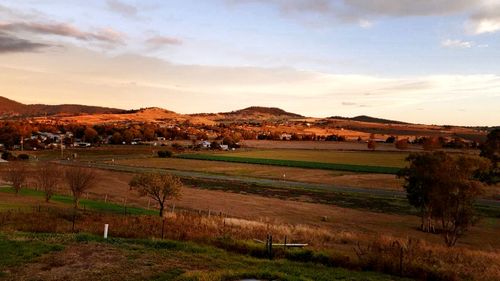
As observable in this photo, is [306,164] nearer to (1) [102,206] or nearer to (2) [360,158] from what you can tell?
(2) [360,158]

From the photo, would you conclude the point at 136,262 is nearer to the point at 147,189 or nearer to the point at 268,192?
the point at 147,189

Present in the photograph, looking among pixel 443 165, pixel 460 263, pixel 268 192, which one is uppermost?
pixel 443 165

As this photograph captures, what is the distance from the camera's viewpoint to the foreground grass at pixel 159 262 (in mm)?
15148

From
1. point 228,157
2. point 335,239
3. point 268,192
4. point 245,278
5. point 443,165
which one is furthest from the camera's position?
point 228,157

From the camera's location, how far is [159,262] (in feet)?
56.4

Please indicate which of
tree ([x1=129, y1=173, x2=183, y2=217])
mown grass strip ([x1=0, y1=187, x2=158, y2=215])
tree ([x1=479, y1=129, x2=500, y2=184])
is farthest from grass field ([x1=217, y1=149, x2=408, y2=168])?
mown grass strip ([x1=0, y1=187, x2=158, y2=215])

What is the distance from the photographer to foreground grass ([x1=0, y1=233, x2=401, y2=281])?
15.1m

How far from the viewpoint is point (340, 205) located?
64.6 meters

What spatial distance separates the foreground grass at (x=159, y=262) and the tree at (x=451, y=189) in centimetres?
2500

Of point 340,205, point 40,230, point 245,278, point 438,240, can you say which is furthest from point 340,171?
point 245,278

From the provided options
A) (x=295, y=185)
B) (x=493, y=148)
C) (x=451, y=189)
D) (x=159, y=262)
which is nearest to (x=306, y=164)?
(x=295, y=185)

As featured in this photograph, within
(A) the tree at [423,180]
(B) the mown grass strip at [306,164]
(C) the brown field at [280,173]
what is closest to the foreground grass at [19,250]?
(A) the tree at [423,180]

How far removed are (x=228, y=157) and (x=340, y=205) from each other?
82.7m

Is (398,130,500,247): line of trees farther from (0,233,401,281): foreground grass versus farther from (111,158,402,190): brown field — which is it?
(111,158,402,190): brown field
